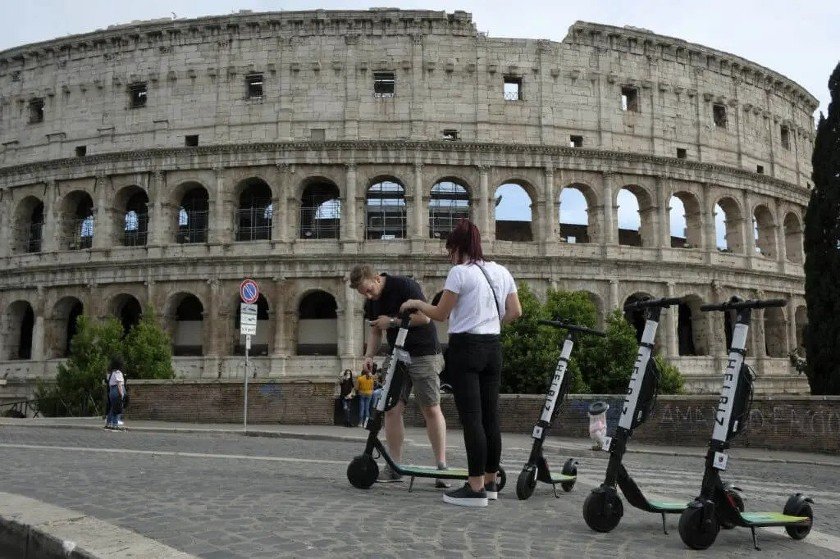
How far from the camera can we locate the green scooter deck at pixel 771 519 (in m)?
4.62

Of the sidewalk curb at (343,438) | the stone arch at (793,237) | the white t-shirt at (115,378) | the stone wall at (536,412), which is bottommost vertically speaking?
the sidewalk curb at (343,438)

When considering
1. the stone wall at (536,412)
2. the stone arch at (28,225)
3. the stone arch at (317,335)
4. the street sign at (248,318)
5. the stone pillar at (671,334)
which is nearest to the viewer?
the stone wall at (536,412)

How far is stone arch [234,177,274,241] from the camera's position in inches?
1265

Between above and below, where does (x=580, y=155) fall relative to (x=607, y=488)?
above

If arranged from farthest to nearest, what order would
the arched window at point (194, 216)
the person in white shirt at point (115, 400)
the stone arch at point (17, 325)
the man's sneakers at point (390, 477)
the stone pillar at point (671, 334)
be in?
the stone arch at point (17, 325) < the arched window at point (194, 216) < the stone pillar at point (671, 334) < the person in white shirt at point (115, 400) < the man's sneakers at point (390, 477)

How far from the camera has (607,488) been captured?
4703mm

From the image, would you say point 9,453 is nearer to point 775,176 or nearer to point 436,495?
point 436,495

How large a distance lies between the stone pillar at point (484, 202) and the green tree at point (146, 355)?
1367 centimetres

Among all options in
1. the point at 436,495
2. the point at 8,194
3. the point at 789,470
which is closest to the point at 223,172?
the point at 8,194

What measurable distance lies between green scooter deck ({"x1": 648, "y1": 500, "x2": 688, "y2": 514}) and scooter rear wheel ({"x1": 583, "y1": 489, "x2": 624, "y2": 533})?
0.26 metres

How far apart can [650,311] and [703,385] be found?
27.8 meters

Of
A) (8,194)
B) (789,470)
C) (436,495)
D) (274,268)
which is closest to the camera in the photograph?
(436,495)

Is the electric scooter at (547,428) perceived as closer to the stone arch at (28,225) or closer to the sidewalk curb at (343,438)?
the sidewalk curb at (343,438)

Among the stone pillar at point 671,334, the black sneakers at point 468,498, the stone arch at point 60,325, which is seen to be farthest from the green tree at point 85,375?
the stone pillar at point 671,334
